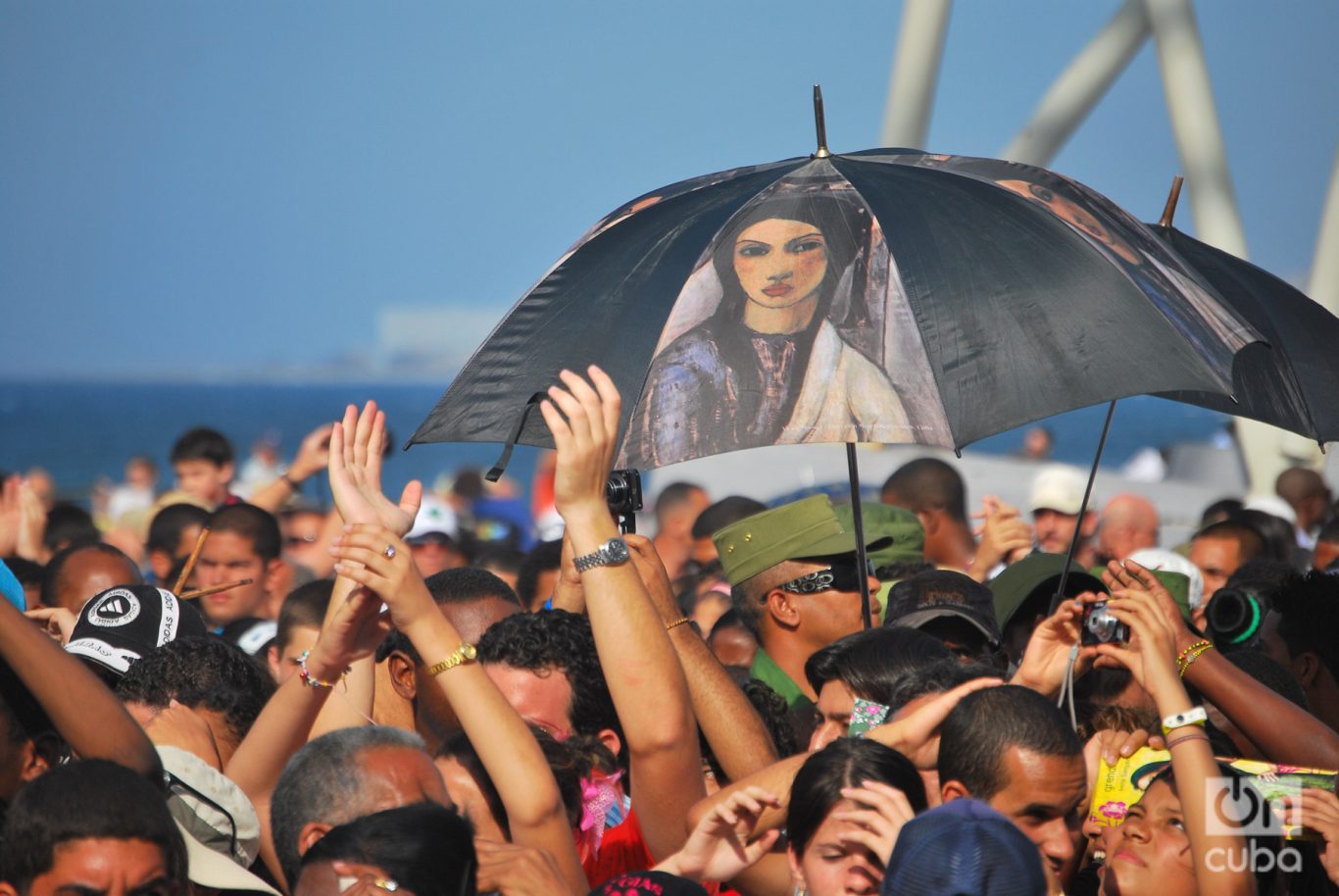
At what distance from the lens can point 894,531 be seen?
648 cm

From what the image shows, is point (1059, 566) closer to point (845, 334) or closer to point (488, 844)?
point (845, 334)

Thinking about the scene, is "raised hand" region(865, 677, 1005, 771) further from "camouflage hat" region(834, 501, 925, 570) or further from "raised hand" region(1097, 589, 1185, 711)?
"camouflage hat" region(834, 501, 925, 570)

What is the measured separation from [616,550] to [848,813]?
28.6 inches

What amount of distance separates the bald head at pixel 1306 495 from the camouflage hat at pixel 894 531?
5821 millimetres

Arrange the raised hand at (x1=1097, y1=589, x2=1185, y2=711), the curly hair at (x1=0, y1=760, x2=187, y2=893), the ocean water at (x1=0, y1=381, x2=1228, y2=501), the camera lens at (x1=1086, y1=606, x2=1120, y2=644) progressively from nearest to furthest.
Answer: the curly hair at (x1=0, y1=760, x2=187, y2=893), the raised hand at (x1=1097, y1=589, x2=1185, y2=711), the camera lens at (x1=1086, y1=606, x2=1120, y2=644), the ocean water at (x1=0, y1=381, x2=1228, y2=501)

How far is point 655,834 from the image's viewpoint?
3.57 meters

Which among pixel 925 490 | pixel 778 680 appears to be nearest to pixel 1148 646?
pixel 778 680

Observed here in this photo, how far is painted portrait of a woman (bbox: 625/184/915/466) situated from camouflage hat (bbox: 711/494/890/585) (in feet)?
4.08

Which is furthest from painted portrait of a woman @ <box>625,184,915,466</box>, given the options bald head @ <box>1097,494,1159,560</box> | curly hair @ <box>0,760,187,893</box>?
bald head @ <box>1097,494,1159,560</box>

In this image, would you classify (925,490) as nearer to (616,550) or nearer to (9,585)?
(616,550)

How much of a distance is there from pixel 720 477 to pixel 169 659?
11.6m

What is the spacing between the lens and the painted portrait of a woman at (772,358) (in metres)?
3.92

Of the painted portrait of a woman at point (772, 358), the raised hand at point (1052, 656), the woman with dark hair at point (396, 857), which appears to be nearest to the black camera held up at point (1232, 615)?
the raised hand at point (1052, 656)

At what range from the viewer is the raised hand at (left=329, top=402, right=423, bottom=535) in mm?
3598
